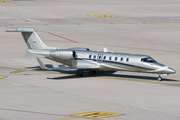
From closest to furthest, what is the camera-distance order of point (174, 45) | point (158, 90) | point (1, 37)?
point (158, 90) → point (174, 45) → point (1, 37)

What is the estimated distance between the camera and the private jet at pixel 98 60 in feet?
113

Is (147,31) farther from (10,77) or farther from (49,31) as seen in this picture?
(10,77)

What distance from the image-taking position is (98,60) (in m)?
36.3

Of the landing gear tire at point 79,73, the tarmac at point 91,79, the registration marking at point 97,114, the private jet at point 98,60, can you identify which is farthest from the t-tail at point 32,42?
the registration marking at point 97,114

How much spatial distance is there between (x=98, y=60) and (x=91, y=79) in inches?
77.9

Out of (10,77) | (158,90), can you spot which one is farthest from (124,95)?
(10,77)

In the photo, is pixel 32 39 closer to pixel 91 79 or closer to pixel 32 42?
pixel 32 42

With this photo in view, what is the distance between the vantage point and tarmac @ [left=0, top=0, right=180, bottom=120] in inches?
950

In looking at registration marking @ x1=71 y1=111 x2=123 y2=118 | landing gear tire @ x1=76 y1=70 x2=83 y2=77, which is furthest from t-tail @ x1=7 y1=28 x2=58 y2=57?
registration marking @ x1=71 y1=111 x2=123 y2=118

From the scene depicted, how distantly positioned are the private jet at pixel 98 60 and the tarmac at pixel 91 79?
1060 millimetres

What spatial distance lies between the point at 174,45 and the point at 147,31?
14.1m

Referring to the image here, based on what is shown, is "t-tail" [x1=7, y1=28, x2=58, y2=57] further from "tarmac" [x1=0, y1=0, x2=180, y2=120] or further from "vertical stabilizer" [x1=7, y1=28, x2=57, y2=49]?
"tarmac" [x1=0, y1=0, x2=180, y2=120]

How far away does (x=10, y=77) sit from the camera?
119ft

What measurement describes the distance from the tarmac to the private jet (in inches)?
41.7
